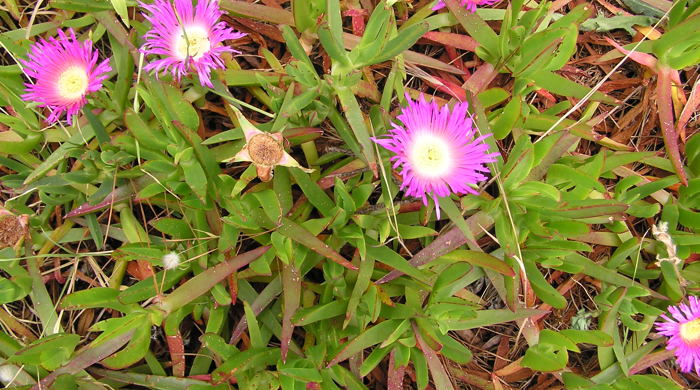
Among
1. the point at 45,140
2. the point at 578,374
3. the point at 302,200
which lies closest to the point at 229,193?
Result: the point at 302,200

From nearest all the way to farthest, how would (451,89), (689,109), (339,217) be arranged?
(339,217) → (451,89) → (689,109)

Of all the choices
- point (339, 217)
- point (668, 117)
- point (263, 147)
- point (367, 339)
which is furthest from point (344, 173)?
point (668, 117)

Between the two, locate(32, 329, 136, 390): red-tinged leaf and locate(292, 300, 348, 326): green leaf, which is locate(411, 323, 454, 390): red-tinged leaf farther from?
locate(32, 329, 136, 390): red-tinged leaf

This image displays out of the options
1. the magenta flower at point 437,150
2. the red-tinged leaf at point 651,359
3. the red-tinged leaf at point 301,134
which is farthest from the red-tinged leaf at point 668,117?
the red-tinged leaf at point 301,134

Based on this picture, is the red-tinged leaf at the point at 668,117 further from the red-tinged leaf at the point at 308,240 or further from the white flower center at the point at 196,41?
the white flower center at the point at 196,41

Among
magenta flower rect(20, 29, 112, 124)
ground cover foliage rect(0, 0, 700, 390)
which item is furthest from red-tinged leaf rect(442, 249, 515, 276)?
magenta flower rect(20, 29, 112, 124)

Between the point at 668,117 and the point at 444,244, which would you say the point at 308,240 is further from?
the point at 668,117
